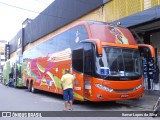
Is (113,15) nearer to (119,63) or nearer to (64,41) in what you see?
(64,41)

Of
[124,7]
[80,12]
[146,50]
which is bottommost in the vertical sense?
[146,50]

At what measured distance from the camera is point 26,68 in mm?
27141

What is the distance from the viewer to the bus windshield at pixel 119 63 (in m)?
11.9

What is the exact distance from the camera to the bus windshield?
39.1 feet

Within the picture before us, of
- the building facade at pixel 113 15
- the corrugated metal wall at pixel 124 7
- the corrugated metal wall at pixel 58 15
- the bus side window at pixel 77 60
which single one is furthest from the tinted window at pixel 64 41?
the corrugated metal wall at pixel 58 15

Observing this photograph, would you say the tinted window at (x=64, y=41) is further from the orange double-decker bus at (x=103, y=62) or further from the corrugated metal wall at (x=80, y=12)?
the corrugated metal wall at (x=80, y=12)

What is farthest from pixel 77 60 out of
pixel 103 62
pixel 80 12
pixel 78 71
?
pixel 80 12

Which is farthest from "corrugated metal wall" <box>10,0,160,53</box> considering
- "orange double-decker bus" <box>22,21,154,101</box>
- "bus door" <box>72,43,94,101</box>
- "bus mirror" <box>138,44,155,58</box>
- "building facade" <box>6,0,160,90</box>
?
"bus door" <box>72,43,94,101</box>

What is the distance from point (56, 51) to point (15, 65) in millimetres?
17295

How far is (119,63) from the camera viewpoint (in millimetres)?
12234

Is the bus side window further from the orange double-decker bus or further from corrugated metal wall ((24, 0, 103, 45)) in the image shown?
corrugated metal wall ((24, 0, 103, 45))

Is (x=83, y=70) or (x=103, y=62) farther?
(x=83, y=70)

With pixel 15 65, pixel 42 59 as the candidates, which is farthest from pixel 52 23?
pixel 42 59

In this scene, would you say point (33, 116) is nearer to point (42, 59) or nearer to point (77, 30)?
point (77, 30)
